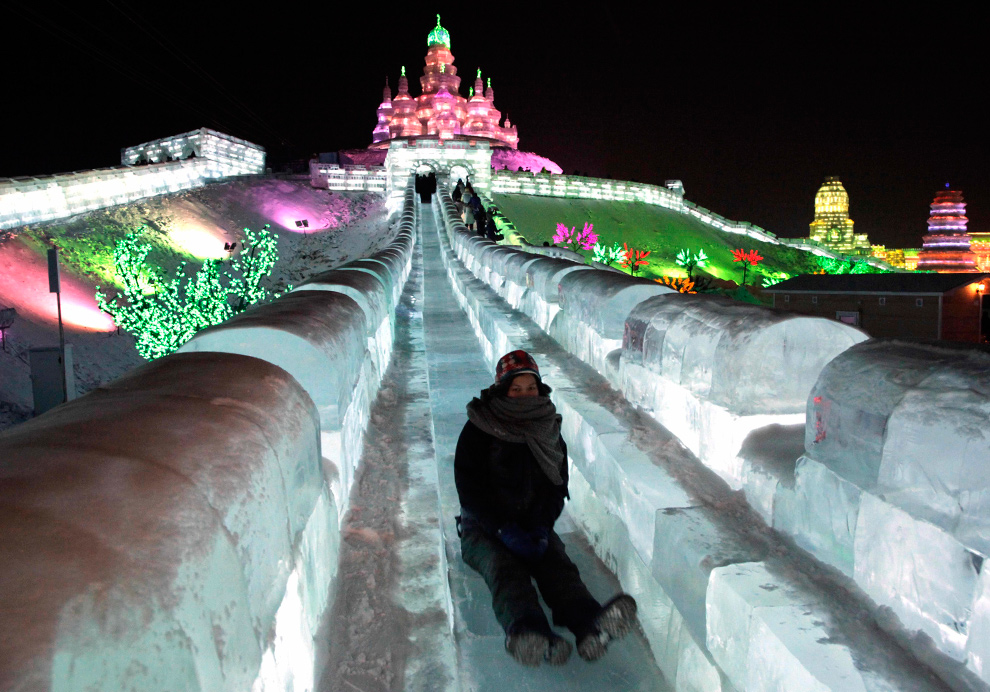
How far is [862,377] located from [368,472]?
80.0 inches

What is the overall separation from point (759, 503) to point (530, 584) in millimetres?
897

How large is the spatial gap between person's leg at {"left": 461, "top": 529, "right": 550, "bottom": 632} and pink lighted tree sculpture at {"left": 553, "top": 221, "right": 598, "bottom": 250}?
50453 millimetres

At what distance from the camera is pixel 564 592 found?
232cm

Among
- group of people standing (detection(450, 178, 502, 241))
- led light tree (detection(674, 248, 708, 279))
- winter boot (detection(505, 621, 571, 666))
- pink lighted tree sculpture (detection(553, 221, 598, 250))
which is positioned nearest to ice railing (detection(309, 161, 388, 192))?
pink lighted tree sculpture (detection(553, 221, 598, 250))

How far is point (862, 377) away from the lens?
4.69 ft

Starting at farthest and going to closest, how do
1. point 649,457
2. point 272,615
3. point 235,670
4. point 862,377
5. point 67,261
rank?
point 67,261 → point 649,457 → point 862,377 → point 272,615 → point 235,670

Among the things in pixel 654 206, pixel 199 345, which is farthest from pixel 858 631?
pixel 654 206

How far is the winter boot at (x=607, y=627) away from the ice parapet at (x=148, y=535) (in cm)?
117

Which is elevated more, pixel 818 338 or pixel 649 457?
pixel 818 338

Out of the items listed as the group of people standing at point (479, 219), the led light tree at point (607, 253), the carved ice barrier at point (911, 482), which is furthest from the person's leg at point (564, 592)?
the led light tree at point (607, 253)

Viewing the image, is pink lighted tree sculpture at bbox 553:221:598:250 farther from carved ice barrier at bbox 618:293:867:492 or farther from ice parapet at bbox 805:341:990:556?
ice parapet at bbox 805:341:990:556

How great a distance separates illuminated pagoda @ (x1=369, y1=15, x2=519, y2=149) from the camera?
275 feet

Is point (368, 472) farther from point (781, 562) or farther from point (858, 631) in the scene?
point (858, 631)

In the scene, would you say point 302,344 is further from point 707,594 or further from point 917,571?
point 917,571
